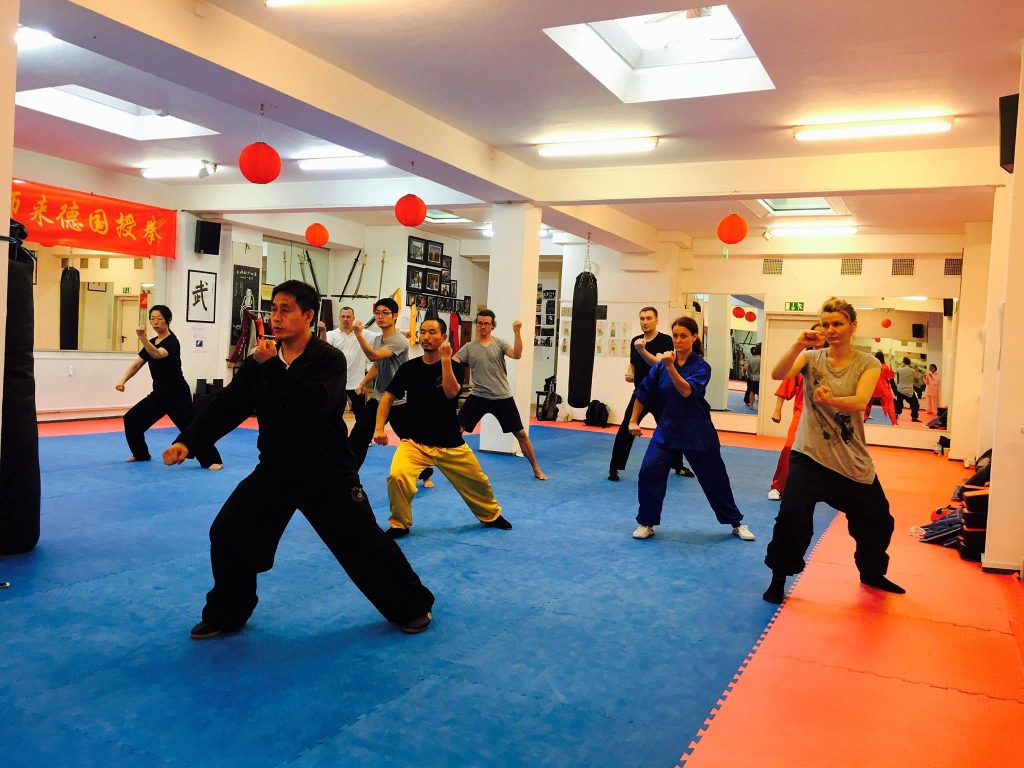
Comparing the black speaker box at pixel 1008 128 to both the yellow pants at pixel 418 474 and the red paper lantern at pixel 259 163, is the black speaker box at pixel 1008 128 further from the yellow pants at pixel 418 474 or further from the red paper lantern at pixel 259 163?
the red paper lantern at pixel 259 163

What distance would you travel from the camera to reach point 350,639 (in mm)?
3291

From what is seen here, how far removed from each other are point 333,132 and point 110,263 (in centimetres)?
661

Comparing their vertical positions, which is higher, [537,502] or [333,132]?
[333,132]

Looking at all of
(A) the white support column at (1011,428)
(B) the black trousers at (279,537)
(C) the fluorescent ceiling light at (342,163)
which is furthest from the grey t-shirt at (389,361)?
(A) the white support column at (1011,428)

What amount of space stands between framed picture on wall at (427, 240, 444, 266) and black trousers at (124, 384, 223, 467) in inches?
319

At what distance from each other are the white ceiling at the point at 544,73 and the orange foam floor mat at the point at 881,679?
3.19 meters

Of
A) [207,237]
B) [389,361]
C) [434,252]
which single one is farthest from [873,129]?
[434,252]

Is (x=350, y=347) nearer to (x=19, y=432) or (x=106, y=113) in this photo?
(x=19, y=432)

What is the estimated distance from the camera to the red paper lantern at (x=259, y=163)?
5.57 meters

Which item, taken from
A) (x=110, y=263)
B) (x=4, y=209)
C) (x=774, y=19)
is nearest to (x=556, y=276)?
(x=110, y=263)

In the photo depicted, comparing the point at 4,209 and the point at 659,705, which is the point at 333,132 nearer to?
the point at 4,209

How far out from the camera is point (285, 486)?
324cm

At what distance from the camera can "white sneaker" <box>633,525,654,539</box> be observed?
526cm

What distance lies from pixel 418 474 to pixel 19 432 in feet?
7.01
